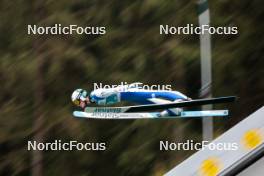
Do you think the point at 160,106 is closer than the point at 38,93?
Yes

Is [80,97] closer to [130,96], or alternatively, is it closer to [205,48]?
[130,96]

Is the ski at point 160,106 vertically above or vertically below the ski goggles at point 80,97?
below

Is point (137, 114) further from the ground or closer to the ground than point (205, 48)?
closer to the ground

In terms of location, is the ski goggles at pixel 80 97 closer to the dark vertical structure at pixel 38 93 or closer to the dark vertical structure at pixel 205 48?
the dark vertical structure at pixel 38 93

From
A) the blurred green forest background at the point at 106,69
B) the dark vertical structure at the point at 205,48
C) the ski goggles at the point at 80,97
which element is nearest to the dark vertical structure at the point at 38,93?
the blurred green forest background at the point at 106,69

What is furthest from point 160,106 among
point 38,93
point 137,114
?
point 38,93

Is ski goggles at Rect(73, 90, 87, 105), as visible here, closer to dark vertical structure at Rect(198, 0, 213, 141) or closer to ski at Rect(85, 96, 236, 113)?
ski at Rect(85, 96, 236, 113)

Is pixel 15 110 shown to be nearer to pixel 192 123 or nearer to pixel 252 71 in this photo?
pixel 192 123
